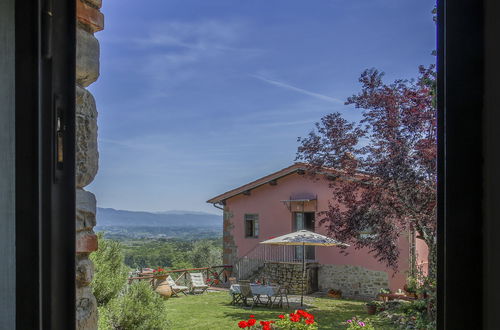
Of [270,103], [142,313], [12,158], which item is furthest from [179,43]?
[12,158]

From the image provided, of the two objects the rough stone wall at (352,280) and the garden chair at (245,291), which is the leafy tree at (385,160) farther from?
the rough stone wall at (352,280)

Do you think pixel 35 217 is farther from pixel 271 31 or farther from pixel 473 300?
pixel 271 31

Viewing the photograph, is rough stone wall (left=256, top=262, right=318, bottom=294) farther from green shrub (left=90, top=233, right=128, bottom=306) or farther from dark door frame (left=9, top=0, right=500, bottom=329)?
dark door frame (left=9, top=0, right=500, bottom=329)

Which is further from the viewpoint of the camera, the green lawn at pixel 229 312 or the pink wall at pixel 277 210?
the pink wall at pixel 277 210

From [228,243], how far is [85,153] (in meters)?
10.2

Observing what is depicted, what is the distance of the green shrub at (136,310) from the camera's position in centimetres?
352

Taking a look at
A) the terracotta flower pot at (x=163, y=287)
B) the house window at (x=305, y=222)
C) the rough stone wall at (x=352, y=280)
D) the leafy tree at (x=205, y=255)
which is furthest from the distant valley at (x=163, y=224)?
the rough stone wall at (x=352, y=280)

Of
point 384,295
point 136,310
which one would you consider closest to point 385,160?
point 384,295

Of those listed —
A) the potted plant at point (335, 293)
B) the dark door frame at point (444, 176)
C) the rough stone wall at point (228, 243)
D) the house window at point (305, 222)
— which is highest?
the dark door frame at point (444, 176)

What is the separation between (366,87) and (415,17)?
4.02 metres

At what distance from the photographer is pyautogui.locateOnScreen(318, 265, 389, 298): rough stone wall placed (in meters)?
8.54

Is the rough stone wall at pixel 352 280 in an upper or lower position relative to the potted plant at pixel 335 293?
upper

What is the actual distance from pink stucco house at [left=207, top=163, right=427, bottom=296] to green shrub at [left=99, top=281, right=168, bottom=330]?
5.49 metres

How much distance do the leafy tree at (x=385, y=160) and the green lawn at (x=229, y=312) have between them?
4.58ft
